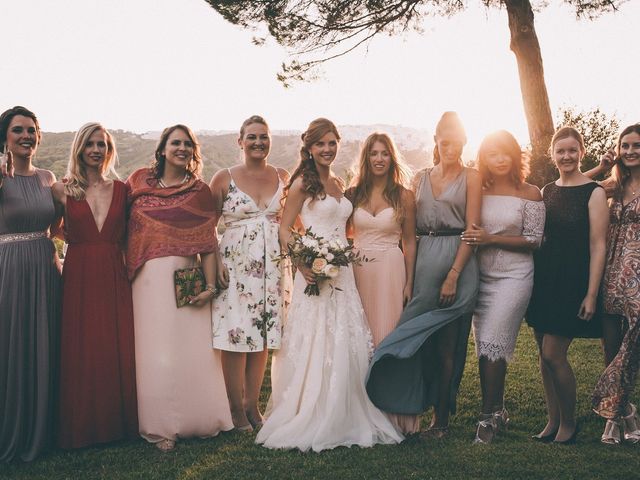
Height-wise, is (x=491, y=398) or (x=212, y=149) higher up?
(x=212, y=149)

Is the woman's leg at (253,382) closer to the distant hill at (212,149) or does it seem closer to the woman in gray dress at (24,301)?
the woman in gray dress at (24,301)

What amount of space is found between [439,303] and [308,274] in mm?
1135

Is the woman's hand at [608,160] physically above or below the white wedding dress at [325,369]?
above

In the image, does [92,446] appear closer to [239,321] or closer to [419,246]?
[239,321]

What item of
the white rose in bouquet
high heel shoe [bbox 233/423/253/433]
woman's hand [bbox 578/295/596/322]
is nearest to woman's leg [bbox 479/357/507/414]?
woman's hand [bbox 578/295/596/322]

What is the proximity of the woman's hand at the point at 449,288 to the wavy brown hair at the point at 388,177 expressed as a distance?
0.73m

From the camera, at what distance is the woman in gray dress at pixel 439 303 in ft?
18.1

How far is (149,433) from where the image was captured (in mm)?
5547

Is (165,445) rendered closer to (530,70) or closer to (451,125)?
(451,125)

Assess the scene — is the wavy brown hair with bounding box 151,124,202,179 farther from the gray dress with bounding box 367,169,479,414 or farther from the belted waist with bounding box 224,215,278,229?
the gray dress with bounding box 367,169,479,414

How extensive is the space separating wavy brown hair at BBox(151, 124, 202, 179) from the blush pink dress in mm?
1499

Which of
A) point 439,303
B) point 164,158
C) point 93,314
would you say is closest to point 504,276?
point 439,303

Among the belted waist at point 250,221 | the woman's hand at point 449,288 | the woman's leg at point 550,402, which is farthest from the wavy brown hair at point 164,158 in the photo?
the woman's leg at point 550,402

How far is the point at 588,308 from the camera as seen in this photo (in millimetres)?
5430
